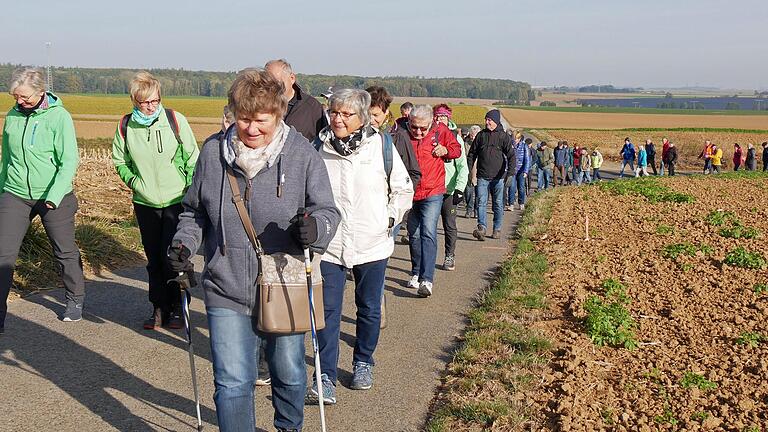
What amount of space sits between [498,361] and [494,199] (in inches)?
284

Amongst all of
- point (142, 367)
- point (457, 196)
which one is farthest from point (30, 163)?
point (457, 196)

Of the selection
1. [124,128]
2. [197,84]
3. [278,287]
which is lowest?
[278,287]

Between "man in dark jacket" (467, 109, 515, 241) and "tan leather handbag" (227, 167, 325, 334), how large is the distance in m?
8.96

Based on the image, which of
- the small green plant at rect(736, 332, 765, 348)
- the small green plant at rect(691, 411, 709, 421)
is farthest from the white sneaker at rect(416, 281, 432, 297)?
the small green plant at rect(691, 411, 709, 421)

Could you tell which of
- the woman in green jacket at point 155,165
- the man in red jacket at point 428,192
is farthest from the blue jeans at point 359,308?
the man in red jacket at point 428,192

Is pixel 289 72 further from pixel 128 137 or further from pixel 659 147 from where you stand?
pixel 659 147

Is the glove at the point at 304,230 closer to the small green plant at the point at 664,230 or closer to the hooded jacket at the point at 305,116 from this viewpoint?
the hooded jacket at the point at 305,116

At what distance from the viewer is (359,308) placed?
5.78m

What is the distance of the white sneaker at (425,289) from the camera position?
27.8 ft

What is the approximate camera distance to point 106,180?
15.7m

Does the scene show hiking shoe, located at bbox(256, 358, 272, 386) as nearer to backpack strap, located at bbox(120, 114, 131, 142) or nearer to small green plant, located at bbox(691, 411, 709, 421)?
backpack strap, located at bbox(120, 114, 131, 142)

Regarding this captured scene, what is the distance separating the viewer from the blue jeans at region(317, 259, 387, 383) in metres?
5.38

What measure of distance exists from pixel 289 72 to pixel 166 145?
1.32 meters

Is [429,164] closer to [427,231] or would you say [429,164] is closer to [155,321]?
[427,231]
